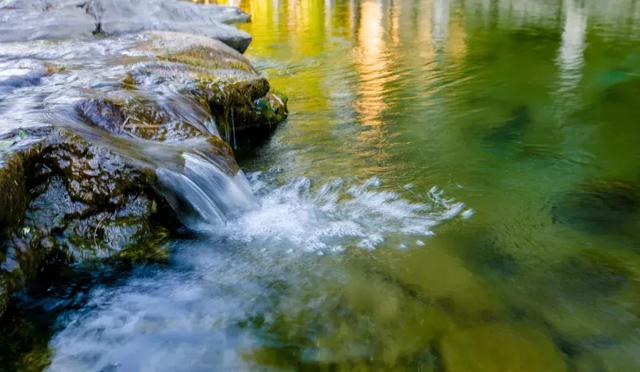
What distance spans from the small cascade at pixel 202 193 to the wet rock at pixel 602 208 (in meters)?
3.24

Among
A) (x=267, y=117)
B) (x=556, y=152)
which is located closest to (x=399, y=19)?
(x=267, y=117)

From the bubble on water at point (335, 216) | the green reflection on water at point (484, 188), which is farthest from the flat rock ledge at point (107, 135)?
the green reflection on water at point (484, 188)

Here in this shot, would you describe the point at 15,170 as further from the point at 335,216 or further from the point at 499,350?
the point at 499,350

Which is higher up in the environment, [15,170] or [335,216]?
[15,170]

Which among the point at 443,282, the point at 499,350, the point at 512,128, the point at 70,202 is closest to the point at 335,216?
the point at 443,282

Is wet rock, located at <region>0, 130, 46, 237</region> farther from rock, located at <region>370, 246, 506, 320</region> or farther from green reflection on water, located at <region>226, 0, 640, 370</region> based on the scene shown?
rock, located at <region>370, 246, 506, 320</region>

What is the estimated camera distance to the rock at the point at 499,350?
321 centimetres

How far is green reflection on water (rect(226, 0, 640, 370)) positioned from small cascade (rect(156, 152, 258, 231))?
1285mm

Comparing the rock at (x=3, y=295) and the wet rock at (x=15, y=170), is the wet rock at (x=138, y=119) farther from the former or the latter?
the rock at (x=3, y=295)

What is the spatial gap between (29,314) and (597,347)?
3.97m

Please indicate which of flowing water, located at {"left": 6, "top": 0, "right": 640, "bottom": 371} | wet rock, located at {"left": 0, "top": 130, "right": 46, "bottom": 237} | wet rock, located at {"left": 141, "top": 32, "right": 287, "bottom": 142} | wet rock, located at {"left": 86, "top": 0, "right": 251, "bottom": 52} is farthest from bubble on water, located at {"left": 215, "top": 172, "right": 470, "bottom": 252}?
wet rock, located at {"left": 86, "top": 0, "right": 251, "bottom": 52}

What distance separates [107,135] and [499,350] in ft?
13.8

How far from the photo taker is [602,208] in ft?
17.2

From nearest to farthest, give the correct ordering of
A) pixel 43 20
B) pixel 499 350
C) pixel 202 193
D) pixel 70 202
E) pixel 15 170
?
pixel 499 350 < pixel 15 170 < pixel 70 202 < pixel 202 193 < pixel 43 20
